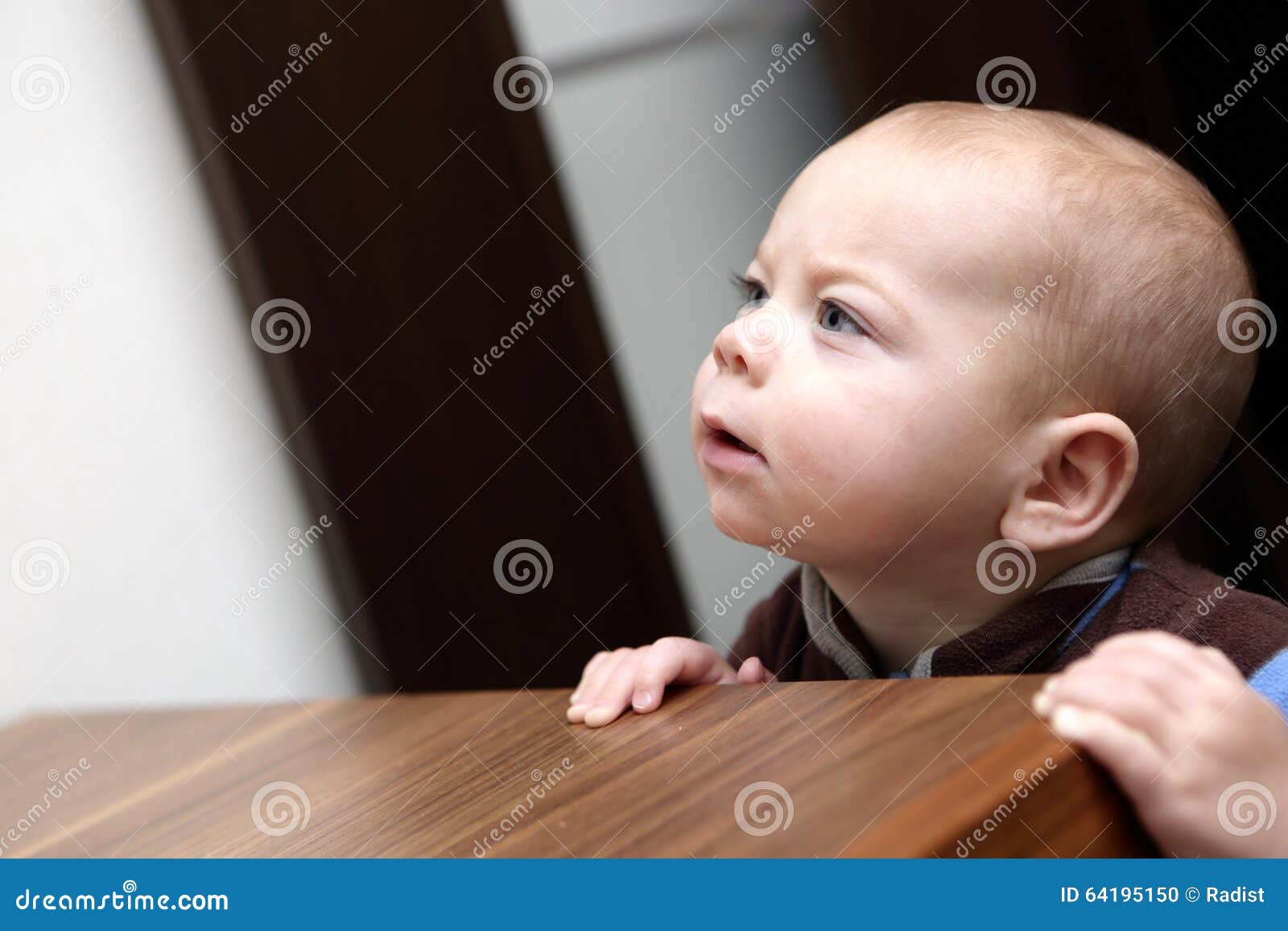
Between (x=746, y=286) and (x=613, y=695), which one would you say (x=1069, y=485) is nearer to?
(x=746, y=286)

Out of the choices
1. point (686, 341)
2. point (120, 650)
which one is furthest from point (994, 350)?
point (120, 650)

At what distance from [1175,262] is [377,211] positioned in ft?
5.50

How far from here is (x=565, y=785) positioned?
759 mm

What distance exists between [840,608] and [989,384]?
324mm

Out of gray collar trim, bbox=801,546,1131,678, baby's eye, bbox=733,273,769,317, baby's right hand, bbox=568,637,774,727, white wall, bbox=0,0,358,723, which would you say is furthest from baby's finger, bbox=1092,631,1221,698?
white wall, bbox=0,0,358,723

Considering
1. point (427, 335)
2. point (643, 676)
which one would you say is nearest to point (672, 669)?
point (643, 676)

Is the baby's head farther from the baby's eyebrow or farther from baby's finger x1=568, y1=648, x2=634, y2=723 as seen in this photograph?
baby's finger x1=568, y1=648, x2=634, y2=723

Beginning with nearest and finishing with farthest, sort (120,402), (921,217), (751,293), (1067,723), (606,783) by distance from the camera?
(1067,723) → (606,783) → (921,217) → (751,293) → (120,402)

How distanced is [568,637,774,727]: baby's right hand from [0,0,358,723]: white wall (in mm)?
1611

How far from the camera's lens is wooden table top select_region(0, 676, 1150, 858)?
60 cm

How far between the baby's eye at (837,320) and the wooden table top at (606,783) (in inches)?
17.1

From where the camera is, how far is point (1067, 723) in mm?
635

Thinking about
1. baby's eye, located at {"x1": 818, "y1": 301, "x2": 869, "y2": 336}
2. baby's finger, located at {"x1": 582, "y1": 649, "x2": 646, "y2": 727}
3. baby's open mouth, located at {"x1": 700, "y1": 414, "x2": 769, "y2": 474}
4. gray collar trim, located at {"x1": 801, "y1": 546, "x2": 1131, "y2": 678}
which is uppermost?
baby's eye, located at {"x1": 818, "y1": 301, "x2": 869, "y2": 336}

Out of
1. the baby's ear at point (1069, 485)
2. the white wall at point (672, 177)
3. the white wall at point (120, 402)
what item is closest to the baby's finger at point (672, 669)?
the baby's ear at point (1069, 485)
